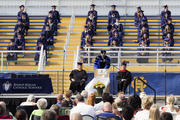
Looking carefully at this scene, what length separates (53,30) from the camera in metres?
29.8

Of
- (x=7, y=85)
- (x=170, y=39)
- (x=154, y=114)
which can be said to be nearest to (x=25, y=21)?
(x=170, y=39)

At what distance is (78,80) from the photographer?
21016 mm

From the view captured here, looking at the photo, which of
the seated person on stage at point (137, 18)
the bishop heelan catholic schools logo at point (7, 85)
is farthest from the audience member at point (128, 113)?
the seated person on stage at point (137, 18)

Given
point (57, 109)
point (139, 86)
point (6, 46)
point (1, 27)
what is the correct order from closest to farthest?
point (57, 109) < point (139, 86) < point (6, 46) < point (1, 27)

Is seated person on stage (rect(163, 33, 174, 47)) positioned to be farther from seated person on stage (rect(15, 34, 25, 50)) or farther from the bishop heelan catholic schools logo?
the bishop heelan catholic schools logo

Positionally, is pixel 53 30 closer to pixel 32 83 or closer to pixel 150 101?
pixel 32 83

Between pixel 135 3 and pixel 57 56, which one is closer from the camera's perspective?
pixel 57 56

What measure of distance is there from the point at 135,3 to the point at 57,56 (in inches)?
334

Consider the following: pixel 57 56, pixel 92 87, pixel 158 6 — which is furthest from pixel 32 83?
pixel 158 6

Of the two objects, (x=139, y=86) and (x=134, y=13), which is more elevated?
(x=134, y=13)

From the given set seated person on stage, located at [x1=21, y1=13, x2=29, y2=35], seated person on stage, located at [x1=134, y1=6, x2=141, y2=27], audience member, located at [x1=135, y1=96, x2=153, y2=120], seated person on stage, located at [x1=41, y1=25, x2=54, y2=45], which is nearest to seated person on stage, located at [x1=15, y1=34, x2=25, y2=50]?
seated person on stage, located at [x1=41, y1=25, x2=54, y2=45]

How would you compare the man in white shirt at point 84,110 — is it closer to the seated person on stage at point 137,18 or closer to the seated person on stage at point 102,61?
the seated person on stage at point 102,61

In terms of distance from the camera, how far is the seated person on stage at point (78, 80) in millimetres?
20797

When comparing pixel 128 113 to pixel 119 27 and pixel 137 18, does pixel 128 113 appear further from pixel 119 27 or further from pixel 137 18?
pixel 137 18
